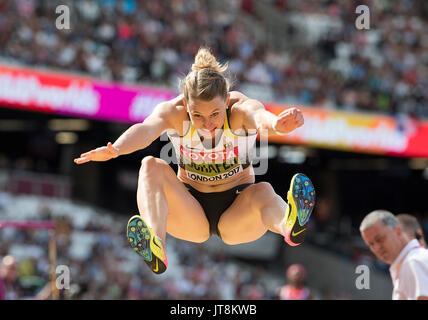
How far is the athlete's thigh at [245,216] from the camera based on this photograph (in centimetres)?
518

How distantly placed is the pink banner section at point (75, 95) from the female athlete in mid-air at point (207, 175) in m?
7.98

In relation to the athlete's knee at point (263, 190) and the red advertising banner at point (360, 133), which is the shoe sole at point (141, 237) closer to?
the athlete's knee at point (263, 190)

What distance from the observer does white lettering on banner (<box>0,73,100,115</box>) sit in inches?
502

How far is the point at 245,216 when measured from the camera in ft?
17.2

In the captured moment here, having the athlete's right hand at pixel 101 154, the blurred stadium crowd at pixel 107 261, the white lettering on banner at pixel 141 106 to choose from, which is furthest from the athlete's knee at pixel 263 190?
the white lettering on banner at pixel 141 106

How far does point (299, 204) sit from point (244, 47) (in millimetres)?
12432

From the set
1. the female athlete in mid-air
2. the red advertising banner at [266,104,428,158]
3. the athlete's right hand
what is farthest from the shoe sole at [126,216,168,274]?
the red advertising banner at [266,104,428,158]

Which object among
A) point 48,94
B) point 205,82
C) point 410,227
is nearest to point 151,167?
point 205,82

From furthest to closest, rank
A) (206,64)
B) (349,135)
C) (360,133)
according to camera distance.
A: (360,133)
(349,135)
(206,64)

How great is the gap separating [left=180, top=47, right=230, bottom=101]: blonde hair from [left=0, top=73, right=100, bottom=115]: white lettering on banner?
8412 millimetres

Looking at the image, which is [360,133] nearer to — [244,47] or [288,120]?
[244,47]

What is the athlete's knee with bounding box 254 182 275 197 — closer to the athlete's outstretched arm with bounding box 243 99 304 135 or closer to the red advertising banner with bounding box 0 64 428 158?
the athlete's outstretched arm with bounding box 243 99 304 135

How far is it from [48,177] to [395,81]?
8.63m

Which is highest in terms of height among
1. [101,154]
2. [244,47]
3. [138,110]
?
[244,47]
